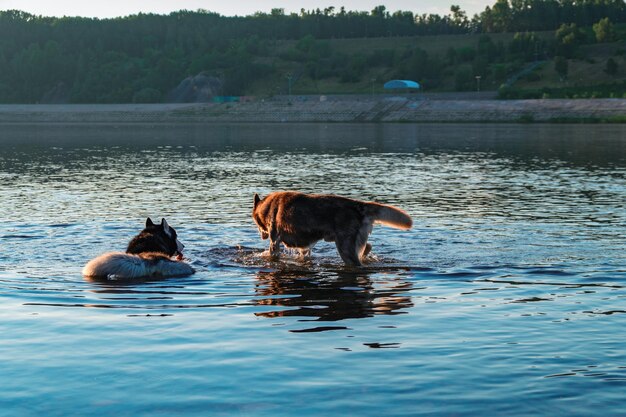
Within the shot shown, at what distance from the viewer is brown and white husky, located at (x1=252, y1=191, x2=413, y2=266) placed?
1538cm

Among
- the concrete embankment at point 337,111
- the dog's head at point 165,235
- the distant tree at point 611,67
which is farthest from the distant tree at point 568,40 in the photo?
the dog's head at point 165,235

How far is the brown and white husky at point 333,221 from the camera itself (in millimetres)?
15383

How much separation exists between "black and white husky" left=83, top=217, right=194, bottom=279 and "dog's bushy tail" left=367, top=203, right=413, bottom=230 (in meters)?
3.42

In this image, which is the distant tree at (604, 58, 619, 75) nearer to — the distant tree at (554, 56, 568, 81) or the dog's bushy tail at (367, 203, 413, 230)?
the distant tree at (554, 56, 568, 81)

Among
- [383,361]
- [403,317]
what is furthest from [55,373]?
[403,317]

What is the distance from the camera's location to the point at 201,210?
2545 centimetres

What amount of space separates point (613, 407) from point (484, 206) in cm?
1806

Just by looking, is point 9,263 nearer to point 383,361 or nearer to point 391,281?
point 391,281

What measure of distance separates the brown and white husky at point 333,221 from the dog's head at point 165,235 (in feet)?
6.36

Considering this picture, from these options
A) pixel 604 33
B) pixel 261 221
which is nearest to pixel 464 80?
pixel 604 33

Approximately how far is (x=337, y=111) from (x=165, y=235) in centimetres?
→ 12488

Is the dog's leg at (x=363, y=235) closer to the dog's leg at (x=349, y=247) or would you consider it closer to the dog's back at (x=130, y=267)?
the dog's leg at (x=349, y=247)

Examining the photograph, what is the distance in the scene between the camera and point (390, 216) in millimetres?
15266

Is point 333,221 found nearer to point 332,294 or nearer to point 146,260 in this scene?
point 332,294
